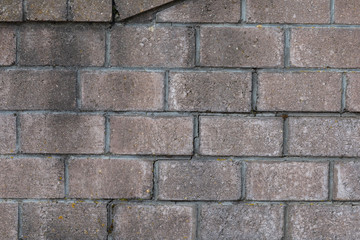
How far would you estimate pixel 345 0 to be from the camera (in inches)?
64.7

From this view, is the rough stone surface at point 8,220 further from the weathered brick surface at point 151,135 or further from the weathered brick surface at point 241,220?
the weathered brick surface at point 241,220

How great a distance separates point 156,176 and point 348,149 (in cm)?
98

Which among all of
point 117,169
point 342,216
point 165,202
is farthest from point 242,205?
point 117,169

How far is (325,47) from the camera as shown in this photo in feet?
5.43

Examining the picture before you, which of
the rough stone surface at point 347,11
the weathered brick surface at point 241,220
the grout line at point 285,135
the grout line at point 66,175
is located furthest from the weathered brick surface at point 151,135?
the rough stone surface at point 347,11

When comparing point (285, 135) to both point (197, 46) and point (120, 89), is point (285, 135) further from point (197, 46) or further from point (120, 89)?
point (120, 89)

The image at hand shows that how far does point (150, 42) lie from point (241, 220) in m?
1.01

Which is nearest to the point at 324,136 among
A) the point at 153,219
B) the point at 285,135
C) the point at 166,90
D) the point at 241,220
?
the point at 285,135

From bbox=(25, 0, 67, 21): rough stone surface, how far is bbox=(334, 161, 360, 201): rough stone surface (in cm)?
156

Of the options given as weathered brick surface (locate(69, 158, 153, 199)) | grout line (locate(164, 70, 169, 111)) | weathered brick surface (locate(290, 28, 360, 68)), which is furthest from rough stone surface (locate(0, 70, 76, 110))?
weathered brick surface (locate(290, 28, 360, 68))

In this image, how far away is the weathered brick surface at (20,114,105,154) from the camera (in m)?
1.66

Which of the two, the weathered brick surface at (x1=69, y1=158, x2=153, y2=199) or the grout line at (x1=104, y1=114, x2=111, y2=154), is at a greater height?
the grout line at (x1=104, y1=114, x2=111, y2=154)

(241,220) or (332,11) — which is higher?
(332,11)

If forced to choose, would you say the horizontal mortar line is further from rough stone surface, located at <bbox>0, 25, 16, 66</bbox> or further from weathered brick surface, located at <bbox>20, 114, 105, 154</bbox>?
weathered brick surface, located at <bbox>20, 114, 105, 154</bbox>
